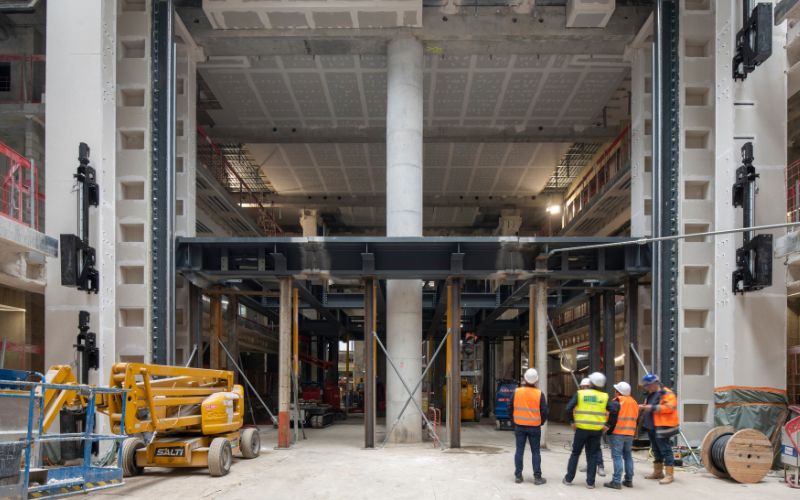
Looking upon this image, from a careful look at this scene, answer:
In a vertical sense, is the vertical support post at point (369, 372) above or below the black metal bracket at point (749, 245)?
below

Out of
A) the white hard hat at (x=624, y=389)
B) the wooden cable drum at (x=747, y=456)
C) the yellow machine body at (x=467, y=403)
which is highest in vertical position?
the white hard hat at (x=624, y=389)

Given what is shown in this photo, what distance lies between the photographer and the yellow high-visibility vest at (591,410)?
12.2m

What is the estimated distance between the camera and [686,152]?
690 inches

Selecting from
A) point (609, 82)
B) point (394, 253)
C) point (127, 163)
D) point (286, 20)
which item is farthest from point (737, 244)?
point (127, 163)

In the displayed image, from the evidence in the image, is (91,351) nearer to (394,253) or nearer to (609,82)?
(394,253)

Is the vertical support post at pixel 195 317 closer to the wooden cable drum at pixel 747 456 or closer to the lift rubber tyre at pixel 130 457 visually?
the lift rubber tyre at pixel 130 457

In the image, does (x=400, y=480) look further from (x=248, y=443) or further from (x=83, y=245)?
(x=83, y=245)

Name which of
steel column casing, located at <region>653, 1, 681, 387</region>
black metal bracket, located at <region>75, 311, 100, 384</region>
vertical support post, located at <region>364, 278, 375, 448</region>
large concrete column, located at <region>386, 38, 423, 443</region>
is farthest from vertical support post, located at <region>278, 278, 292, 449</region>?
steel column casing, located at <region>653, 1, 681, 387</region>

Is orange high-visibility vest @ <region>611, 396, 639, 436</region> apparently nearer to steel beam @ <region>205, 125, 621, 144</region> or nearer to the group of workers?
the group of workers

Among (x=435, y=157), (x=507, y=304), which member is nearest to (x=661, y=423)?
(x=507, y=304)

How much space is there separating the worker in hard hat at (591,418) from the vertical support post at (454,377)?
20.1ft

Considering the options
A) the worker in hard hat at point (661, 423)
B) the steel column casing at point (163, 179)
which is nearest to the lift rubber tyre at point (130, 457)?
the steel column casing at point (163, 179)

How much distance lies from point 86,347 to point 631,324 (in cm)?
1345

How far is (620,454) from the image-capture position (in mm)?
12547
